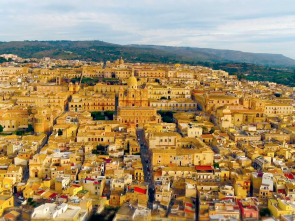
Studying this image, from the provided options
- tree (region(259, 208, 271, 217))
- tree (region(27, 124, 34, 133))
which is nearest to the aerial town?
tree (region(259, 208, 271, 217))

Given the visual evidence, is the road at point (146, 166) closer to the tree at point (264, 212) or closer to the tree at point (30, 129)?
the tree at point (264, 212)

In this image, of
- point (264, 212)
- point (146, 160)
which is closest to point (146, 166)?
point (146, 160)

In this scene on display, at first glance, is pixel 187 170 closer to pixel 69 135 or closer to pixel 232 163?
pixel 232 163

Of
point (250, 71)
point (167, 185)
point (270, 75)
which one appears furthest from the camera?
point (250, 71)

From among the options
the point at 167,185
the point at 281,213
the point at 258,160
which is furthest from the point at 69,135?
the point at 281,213

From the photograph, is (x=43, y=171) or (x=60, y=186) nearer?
(x=60, y=186)

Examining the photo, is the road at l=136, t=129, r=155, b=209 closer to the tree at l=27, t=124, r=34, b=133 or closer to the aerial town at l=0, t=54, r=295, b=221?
the aerial town at l=0, t=54, r=295, b=221

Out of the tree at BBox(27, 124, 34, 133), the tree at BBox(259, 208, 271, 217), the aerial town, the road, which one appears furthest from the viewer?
the tree at BBox(27, 124, 34, 133)

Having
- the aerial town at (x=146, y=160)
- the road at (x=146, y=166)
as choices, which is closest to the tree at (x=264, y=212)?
the aerial town at (x=146, y=160)
